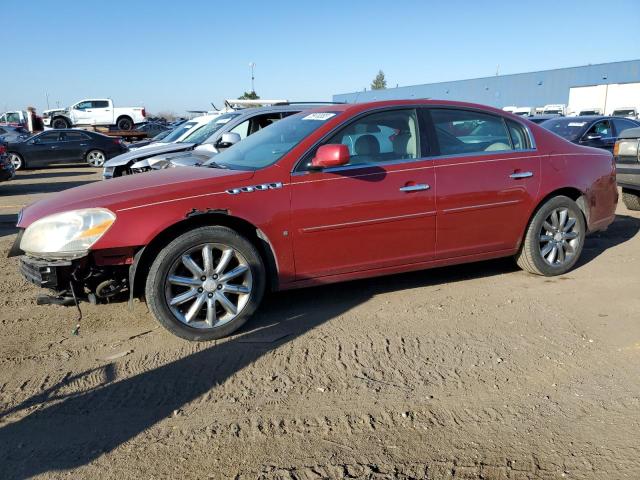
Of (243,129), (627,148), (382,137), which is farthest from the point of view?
(243,129)

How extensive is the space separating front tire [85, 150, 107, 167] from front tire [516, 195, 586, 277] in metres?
18.2

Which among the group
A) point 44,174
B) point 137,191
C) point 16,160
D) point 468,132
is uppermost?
point 468,132

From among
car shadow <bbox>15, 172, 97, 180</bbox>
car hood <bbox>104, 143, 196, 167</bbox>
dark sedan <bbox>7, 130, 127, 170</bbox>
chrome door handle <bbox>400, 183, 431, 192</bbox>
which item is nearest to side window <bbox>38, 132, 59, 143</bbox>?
dark sedan <bbox>7, 130, 127, 170</bbox>

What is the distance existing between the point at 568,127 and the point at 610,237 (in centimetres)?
604

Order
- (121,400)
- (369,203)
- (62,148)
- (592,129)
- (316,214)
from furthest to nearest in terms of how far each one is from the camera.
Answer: (62,148) → (592,129) → (369,203) → (316,214) → (121,400)

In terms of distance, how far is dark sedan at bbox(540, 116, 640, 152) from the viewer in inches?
467

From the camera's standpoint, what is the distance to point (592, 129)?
12.1 meters

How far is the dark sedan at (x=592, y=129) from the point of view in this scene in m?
11.9

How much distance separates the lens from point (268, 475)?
8.41 feet

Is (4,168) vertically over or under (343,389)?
over

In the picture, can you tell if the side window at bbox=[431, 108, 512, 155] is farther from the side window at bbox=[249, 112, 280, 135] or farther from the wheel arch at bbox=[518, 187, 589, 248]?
the side window at bbox=[249, 112, 280, 135]

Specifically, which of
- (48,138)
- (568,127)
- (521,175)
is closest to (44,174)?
(48,138)

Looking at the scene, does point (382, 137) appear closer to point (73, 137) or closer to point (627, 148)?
point (627, 148)

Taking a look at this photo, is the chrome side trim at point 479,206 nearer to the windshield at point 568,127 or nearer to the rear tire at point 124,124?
the windshield at point 568,127
